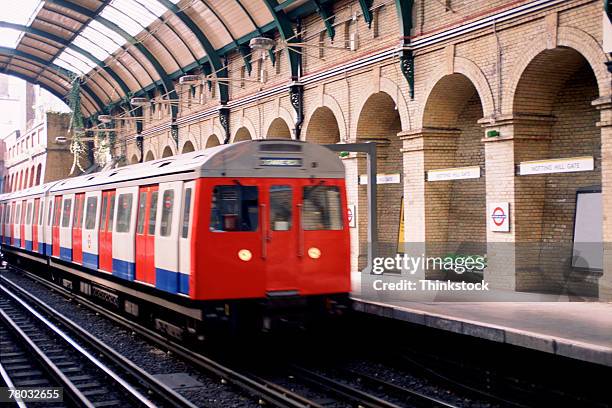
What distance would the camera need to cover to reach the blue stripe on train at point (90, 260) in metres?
15.6

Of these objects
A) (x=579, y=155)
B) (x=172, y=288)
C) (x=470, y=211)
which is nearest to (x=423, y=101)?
(x=470, y=211)

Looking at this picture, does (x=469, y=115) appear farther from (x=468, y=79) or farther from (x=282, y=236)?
(x=282, y=236)

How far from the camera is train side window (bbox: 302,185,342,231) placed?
35.9ft

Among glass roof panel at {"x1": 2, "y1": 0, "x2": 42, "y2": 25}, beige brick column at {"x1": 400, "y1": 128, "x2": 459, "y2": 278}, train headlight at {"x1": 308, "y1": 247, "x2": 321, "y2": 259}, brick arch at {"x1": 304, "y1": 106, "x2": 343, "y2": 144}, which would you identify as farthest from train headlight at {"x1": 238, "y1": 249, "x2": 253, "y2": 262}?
glass roof panel at {"x1": 2, "y1": 0, "x2": 42, "y2": 25}

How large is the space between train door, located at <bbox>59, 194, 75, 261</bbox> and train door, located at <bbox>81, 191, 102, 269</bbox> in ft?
5.24

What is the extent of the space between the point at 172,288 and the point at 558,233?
24.8 feet

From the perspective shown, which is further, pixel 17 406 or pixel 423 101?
pixel 423 101

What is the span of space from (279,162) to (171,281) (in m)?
2.33

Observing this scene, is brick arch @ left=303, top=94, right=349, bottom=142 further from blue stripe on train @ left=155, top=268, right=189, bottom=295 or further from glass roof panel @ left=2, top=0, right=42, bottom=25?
glass roof panel @ left=2, top=0, right=42, bottom=25

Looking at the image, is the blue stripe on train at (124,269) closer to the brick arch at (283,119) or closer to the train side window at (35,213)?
the brick arch at (283,119)

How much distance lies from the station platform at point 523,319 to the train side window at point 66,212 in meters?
8.26

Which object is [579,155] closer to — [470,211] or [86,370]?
[470,211]

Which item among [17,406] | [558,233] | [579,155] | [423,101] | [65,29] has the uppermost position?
[65,29]

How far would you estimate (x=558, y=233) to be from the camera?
14.5 metres
